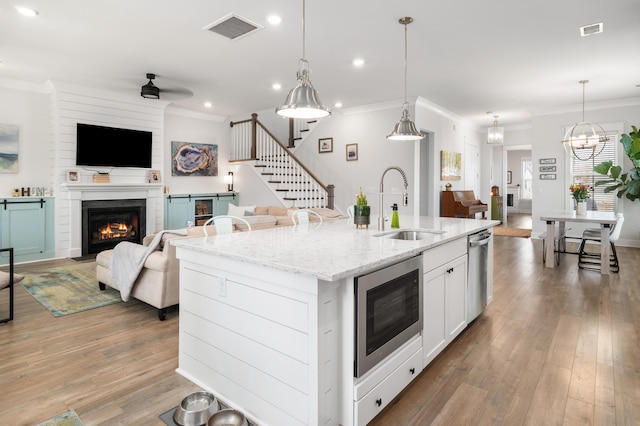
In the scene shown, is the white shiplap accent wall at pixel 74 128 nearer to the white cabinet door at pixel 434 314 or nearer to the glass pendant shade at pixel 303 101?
the glass pendant shade at pixel 303 101

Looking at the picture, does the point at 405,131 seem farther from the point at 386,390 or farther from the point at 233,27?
the point at 386,390

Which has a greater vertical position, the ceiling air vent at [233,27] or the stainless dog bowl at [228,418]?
the ceiling air vent at [233,27]

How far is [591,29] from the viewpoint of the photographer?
394 centimetres

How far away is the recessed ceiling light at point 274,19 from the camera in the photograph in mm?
3643

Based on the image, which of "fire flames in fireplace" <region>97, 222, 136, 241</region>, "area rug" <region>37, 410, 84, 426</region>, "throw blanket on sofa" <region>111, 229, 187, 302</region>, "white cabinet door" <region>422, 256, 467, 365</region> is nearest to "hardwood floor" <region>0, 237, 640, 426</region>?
"area rug" <region>37, 410, 84, 426</region>

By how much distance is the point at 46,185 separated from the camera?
6285 mm

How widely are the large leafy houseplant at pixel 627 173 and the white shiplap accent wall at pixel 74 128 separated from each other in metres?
8.60

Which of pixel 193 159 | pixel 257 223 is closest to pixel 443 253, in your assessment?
pixel 257 223

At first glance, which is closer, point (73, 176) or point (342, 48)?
point (342, 48)

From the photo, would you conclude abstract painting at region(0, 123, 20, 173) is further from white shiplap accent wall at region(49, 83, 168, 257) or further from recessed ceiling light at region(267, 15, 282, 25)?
recessed ceiling light at region(267, 15, 282, 25)

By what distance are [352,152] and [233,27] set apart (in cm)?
436

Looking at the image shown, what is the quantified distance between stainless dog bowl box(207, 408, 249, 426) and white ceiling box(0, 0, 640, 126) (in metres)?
3.24

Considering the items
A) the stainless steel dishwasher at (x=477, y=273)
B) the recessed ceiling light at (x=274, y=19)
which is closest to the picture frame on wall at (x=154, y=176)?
the recessed ceiling light at (x=274, y=19)

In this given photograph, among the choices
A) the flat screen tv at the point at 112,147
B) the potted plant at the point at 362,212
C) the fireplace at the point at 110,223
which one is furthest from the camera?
the fireplace at the point at 110,223
